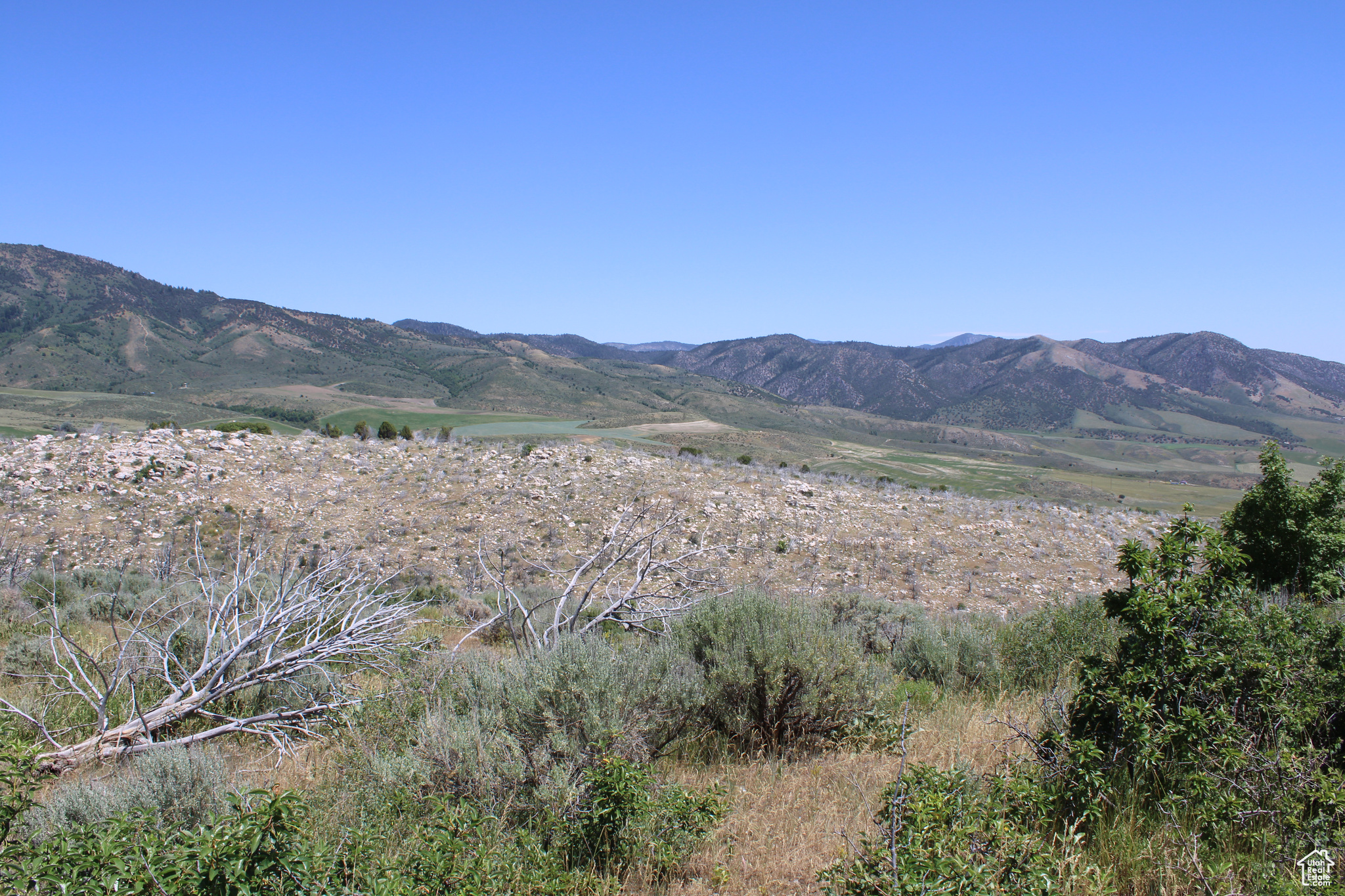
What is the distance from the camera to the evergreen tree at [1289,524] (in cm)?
865

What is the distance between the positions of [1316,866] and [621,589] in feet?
31.1

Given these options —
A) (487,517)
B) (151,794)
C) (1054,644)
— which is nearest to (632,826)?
(151,794)

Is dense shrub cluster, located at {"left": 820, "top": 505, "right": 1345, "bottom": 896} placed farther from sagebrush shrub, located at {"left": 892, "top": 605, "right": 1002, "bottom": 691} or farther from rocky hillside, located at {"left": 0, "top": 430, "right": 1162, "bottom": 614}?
rocky hillside, located at {"left": 0, "top": 430, "right": 1162, "bottom": 614}

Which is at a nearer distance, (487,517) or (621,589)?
(621,589)

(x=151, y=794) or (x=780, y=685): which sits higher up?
(x=780, y=685)

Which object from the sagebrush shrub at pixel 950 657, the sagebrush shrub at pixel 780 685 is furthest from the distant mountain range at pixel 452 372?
the sagebrush shrub at pixel 780 685

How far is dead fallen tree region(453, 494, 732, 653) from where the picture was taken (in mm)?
5633

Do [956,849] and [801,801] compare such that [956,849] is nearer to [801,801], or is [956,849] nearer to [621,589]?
[801,801]

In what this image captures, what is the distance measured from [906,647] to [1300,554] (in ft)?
18.9

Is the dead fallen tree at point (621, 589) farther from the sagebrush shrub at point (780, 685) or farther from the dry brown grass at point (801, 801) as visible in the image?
the dry brown grass at point (801, 801)

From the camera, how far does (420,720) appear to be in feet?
12.8

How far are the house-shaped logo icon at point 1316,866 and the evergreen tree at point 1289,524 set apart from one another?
24.1ft

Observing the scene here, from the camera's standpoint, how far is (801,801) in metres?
3.96

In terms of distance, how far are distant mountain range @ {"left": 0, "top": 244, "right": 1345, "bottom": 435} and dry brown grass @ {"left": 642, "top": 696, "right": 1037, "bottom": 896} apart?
102159mm
